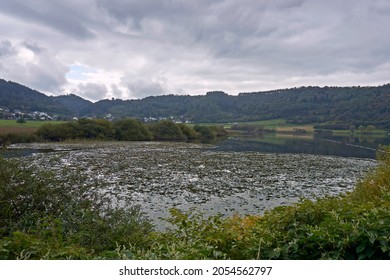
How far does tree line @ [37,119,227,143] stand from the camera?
56844 millimetres

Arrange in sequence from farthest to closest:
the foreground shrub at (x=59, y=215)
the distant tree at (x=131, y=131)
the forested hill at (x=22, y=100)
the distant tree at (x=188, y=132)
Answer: the forested hill at (x=22, y=100) → the distant tree at (x=188, y=132) → the distant tree at (x=131, y=131) → the foreground shrub at (x=59, y=215)

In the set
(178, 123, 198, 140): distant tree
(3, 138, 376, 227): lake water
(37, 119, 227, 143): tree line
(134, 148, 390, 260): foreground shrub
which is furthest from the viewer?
(178, 123, 198, 140): distant tree

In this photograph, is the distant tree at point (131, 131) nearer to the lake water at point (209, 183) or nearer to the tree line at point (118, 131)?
the tree line at point (118, 131)

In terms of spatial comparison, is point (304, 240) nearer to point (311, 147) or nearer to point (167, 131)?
point (311, 147)

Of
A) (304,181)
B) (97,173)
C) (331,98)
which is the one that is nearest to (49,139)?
(97,173)

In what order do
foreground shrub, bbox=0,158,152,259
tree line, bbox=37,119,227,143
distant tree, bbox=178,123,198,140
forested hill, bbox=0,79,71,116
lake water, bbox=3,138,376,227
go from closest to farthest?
foreground shrub, bbox=0,158,152,259 → lake water, bbox=3,138,376,227 → tree line, bbox=37,119,227,143 → distant tree, bbox=178,123,198,140 → forested hill, bbox=0,79,71,116

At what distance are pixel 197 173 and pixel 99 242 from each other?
57.2 feet

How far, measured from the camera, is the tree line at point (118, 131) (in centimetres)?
5684

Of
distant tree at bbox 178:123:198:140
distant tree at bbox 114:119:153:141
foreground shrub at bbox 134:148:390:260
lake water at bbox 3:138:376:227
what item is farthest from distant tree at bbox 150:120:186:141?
foreground shrub at bbox 134:148:390:260

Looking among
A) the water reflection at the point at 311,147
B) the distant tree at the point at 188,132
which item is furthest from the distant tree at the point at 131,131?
the water reflection at the point at 311,147

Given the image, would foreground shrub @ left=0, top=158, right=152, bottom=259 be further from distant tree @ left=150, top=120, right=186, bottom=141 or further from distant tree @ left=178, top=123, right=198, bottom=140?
distant tree @ left=178, top=123, right=198, bottom=140

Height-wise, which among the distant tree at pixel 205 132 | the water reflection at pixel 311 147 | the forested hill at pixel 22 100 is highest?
the forested hill at pixel 22 100

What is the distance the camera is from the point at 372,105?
Result: 149375 mm
